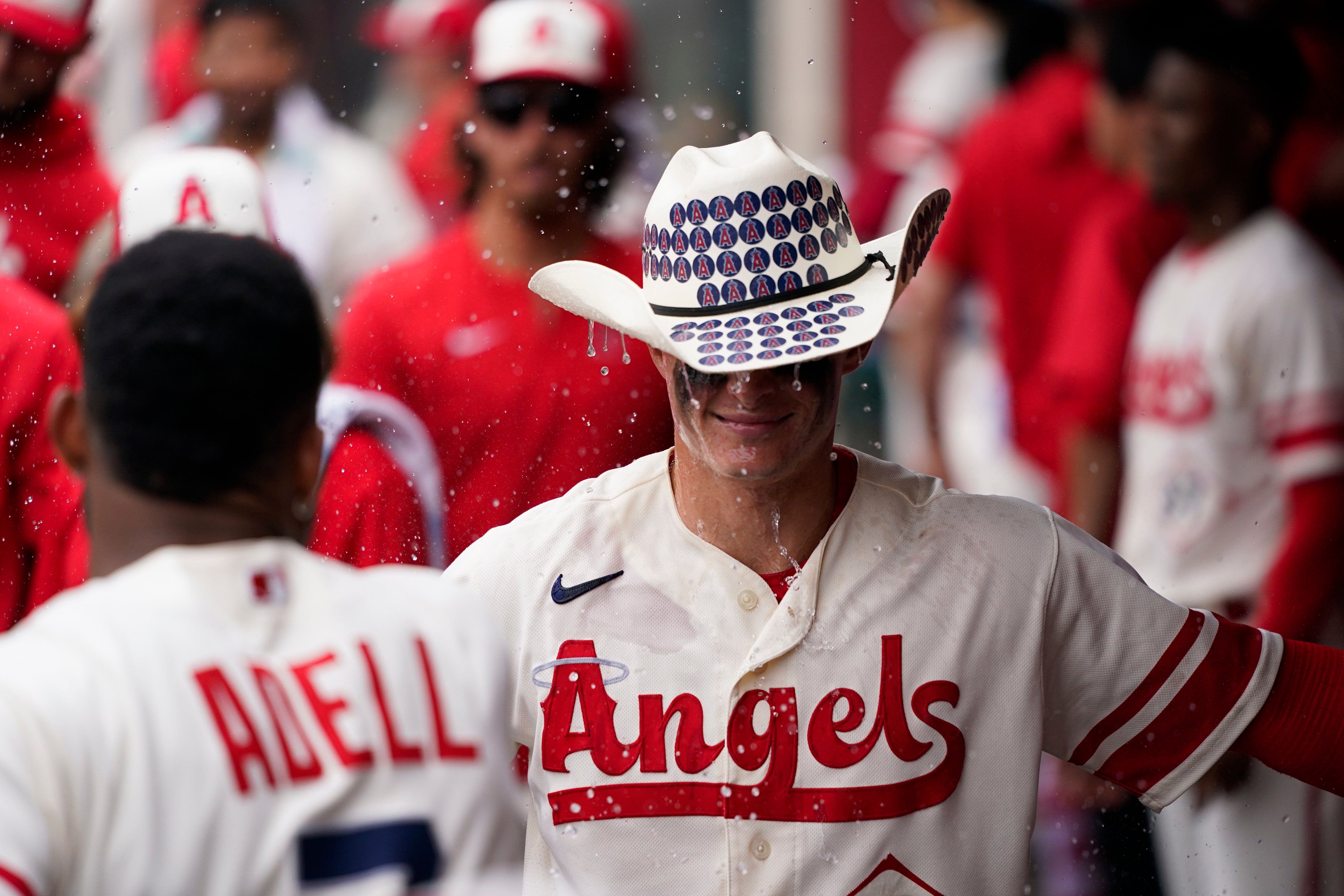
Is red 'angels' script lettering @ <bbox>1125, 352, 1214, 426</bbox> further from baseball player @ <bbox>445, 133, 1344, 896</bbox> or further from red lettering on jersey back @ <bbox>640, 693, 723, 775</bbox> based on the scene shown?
red lettering on jersey back @ <bbox>640, 693, 723, 775</bbox>

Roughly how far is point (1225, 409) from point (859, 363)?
6.06 ft

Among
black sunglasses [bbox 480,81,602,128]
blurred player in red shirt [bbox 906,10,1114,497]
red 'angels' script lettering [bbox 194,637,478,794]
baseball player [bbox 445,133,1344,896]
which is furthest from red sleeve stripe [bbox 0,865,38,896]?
blurred player in red shirt [bbox 906,10,1114,497]

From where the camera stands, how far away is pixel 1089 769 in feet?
8.63

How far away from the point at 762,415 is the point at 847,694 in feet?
1.39

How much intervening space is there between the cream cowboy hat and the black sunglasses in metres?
1.63

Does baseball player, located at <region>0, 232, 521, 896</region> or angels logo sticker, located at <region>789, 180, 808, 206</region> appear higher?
angels logo sticker, located at <region>789, 180, 808, 206</region>

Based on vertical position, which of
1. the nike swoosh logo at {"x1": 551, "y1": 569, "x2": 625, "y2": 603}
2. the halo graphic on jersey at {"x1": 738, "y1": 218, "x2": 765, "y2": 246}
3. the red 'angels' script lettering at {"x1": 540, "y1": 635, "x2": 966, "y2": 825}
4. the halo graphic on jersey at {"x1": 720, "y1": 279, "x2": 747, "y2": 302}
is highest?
the halo graphic on jersey at {"x1": 738, "y1": 218, "x2": 765, "y2": 246}

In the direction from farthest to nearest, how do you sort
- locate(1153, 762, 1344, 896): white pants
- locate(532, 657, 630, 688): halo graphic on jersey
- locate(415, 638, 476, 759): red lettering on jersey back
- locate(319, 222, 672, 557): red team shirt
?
locate(319, 222, 672, 557): red team shirt
locate(1153, 762, 1344, 896): white pants
locate(532, 657, 630, 688): halo graphic on jersey
locate(415, 638, 476, 759): red lettering on jersey back

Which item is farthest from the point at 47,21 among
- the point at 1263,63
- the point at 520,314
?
the point at 1263,63

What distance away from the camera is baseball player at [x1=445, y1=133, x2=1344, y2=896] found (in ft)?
7.93

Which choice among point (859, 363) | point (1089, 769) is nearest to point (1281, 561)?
point (1089, 769)

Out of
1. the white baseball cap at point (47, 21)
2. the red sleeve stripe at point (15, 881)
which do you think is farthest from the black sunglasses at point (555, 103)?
the red sleeve stripe at point (15, 881)

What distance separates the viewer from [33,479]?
3428 mm

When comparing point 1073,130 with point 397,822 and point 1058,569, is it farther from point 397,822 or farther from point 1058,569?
point 397,822
